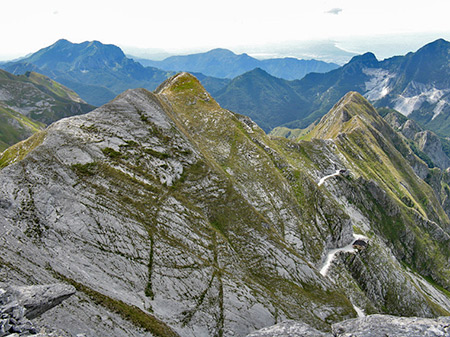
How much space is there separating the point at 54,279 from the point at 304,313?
4115 cm

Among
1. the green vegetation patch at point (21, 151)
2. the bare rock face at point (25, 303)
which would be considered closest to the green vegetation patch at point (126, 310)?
the bare rock face at point (25, 303)

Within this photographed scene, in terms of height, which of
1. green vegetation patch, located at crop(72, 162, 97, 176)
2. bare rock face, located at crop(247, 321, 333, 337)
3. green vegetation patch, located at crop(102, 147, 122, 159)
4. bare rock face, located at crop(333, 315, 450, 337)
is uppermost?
green vegetation patch, located at crop(102, 147, 122, 159)

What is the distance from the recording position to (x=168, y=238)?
4547 cm

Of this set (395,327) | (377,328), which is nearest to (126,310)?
(377,328)

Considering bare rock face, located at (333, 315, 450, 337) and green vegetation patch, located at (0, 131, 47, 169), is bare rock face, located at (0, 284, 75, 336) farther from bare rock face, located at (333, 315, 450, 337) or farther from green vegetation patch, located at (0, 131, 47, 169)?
bare rock face, located at (333, 315, 450, 337)

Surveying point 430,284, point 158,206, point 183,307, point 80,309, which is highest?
point 158,206

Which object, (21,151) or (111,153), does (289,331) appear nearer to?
(111,153)

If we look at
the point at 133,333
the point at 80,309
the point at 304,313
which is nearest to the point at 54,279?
the point at 80,309

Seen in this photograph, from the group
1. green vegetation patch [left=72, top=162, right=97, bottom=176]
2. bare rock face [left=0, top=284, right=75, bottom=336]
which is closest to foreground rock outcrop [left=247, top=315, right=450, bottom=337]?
bare rock face [left=0, top=284, right=75, bottom=336]

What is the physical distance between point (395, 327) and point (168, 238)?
3457 cm

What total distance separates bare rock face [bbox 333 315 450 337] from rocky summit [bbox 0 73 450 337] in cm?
718

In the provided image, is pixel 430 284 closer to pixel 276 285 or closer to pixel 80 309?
pixel 276 285

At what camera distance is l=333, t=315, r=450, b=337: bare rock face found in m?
33.4

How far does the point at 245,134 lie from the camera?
104m
